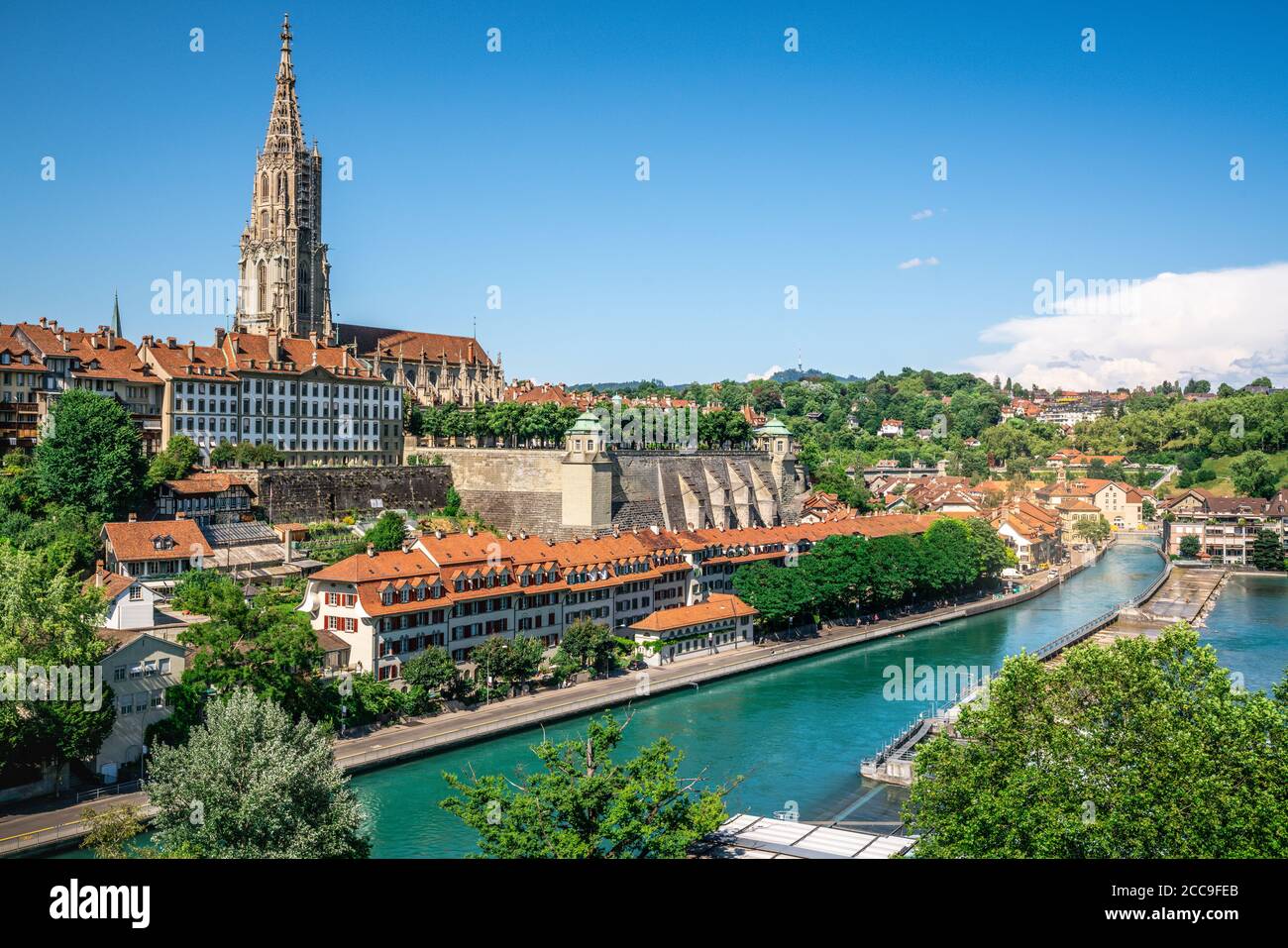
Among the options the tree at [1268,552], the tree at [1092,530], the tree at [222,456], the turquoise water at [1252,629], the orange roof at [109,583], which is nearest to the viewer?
the orange roof at [109,583]

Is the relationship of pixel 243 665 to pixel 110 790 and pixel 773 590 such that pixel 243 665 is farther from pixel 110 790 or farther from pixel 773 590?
pixel 773 590

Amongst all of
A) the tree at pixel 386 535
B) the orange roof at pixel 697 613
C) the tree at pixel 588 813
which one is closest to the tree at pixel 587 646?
the orange roof at pixel 697 613

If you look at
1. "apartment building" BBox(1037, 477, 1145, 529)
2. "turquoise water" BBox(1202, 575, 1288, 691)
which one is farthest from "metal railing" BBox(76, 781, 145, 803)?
"apartment building" BBox(1037, 477, 1145, 529)

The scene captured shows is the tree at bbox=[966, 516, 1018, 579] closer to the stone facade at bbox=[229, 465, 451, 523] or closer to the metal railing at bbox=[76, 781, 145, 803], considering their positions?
the stone facade at bbox=[229, 465, 451, 523]

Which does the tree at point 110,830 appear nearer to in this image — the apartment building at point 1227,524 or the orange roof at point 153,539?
the orange roof at point 153,539

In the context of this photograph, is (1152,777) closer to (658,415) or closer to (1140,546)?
(658,415)
